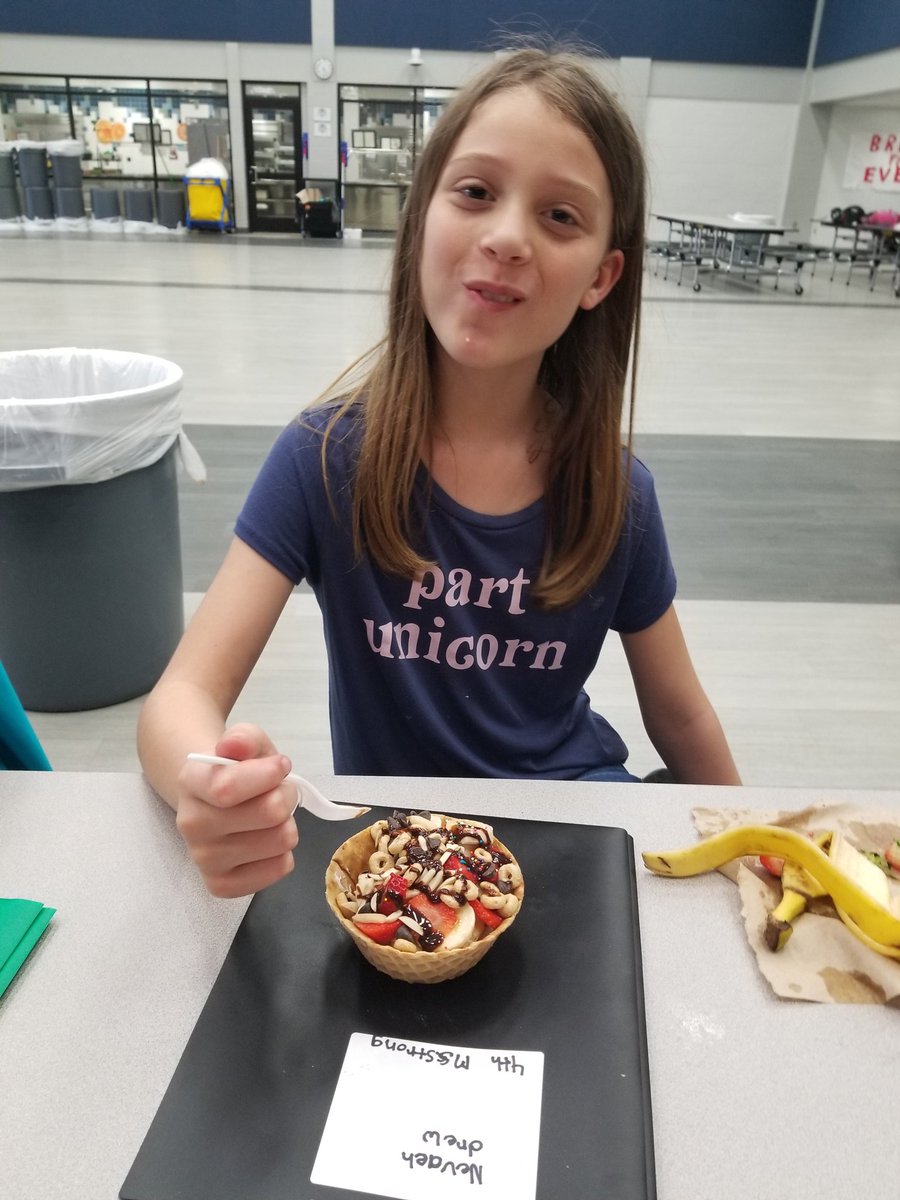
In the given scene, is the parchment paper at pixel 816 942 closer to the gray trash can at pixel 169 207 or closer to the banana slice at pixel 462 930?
the banana slice at pixel 462 930

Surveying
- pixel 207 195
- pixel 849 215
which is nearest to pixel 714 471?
pixel 849 215

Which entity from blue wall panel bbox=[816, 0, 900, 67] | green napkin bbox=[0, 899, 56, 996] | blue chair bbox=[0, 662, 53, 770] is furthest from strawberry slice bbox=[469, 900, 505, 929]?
blue wall panel bbox=[816, 0, 900, 67]

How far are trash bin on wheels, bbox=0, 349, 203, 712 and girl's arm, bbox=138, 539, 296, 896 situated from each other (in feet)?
3.97

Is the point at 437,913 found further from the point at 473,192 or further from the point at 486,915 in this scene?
the point at 473,192

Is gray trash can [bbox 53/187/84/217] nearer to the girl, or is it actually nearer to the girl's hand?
the girl

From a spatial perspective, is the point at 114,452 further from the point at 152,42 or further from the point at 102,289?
the point at 152,42

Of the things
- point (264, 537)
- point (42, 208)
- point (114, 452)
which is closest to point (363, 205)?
point (42, 208)

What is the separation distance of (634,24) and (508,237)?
17673 mm

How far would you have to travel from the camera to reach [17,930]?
0.77 m

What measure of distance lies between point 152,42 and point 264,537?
17432 millimetres

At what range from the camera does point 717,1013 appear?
0.74 metres

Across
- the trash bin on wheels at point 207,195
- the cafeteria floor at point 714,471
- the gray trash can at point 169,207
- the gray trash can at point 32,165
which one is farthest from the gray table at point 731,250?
the gray trash can at point 32,165

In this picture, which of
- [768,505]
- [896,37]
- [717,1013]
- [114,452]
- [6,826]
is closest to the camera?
[717,1013]

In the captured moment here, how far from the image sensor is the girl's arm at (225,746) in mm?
699
